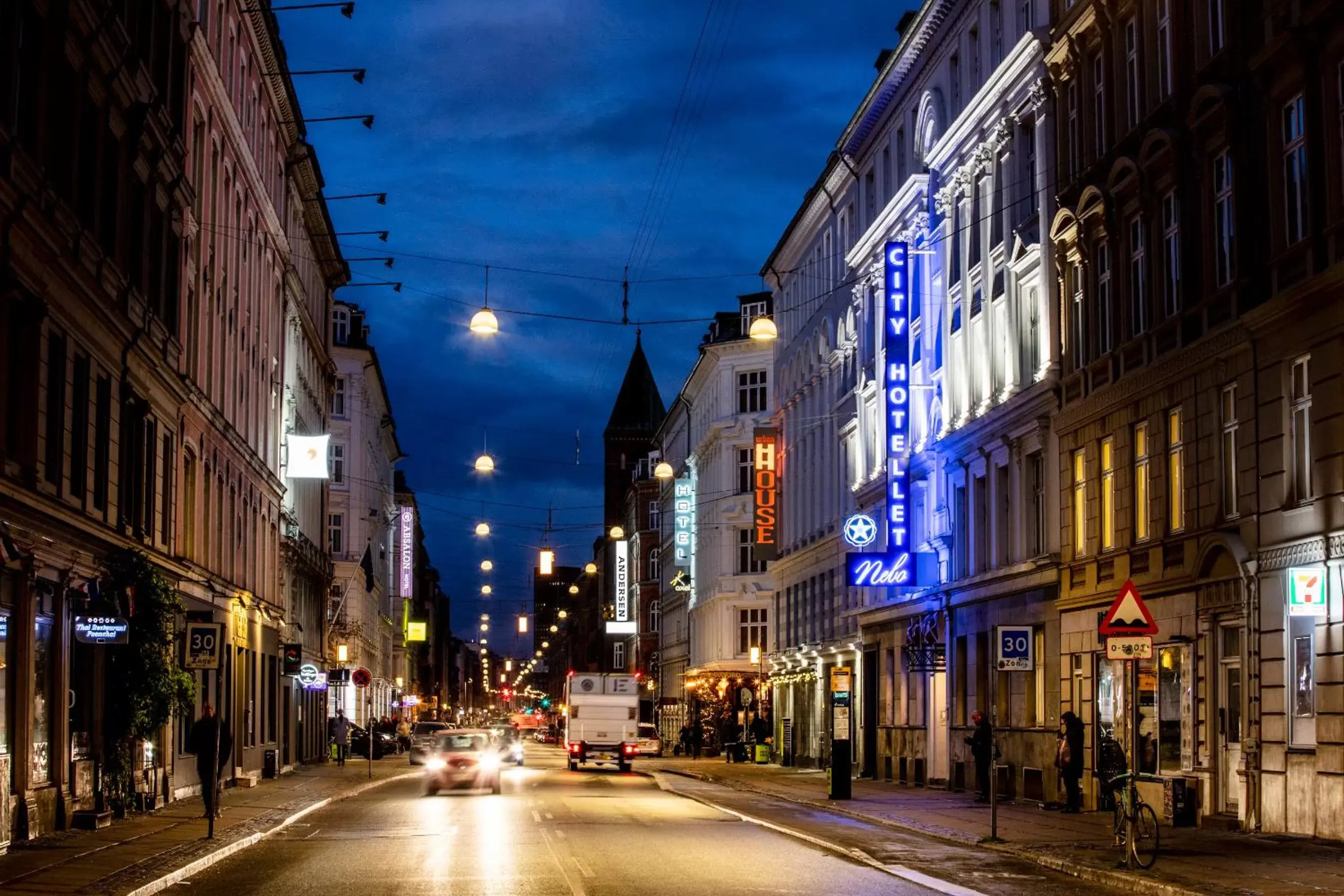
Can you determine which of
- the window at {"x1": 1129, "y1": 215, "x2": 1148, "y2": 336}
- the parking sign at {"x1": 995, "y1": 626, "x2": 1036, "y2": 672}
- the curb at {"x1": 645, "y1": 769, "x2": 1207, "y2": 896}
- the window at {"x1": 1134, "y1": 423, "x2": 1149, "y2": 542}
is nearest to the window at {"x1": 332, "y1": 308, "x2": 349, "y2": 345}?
the curb at {"x1": 645, "y1": 769, "x2": 1207, "y2": 896}

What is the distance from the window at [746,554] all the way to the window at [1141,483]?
5183 cm

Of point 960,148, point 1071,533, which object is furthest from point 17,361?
point 960,148

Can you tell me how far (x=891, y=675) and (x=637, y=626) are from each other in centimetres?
7281

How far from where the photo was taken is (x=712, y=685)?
266 ft

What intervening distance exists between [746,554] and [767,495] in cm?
1578

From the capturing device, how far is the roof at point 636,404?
169m

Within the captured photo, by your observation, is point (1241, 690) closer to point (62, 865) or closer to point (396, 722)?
point (62, 865)

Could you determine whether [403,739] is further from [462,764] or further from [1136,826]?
[1136,826]

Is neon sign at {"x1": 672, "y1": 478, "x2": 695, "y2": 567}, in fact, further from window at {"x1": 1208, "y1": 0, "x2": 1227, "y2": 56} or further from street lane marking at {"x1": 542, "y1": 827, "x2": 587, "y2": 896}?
street lane marking at {"x1": 542, "y1": 827, "x2": 587, "y2": 896}

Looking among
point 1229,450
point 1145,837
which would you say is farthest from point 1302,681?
point 1145,837

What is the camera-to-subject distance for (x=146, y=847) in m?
24.2

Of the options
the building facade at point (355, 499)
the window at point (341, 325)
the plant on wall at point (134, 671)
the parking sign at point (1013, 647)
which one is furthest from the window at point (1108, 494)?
the window at point (341, 325)

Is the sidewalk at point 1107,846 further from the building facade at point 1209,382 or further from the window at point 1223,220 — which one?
the window at point 1223,220

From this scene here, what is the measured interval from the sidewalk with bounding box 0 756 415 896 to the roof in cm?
12929
